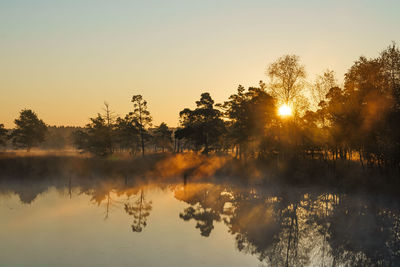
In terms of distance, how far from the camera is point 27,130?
88500mm

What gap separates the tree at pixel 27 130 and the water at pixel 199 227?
163 ft

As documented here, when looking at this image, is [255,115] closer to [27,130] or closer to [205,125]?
[205,125]

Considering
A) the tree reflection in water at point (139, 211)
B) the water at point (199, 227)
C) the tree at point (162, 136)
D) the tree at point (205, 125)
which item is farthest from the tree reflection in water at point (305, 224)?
the tree at point (162, 136)

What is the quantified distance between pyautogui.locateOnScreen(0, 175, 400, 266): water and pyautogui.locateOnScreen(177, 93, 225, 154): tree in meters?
31.8

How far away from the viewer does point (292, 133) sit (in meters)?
56.9

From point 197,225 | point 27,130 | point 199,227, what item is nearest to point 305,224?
point 199,227

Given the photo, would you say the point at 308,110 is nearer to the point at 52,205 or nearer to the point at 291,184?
A: the point at 291,184

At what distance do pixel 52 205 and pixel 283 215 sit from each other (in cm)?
2424

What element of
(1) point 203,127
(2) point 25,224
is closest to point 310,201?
(2) point 25,224

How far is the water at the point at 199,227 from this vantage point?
19.4 m

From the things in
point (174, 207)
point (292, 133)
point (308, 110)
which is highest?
point (308, 110)

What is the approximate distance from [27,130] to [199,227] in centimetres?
7691

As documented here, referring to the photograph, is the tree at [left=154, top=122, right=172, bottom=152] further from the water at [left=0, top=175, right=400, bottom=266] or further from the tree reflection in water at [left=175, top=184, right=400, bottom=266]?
the tree reflection in water at [left=175, top=184, right=400, bottom=266]

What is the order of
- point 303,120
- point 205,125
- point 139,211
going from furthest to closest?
point 205,125 < point 303,120 < point 139,211
